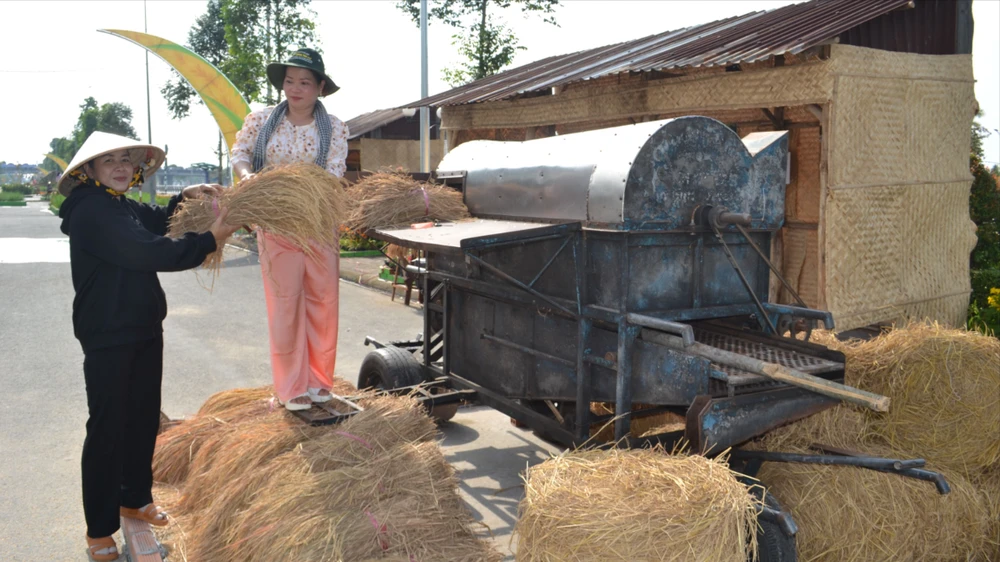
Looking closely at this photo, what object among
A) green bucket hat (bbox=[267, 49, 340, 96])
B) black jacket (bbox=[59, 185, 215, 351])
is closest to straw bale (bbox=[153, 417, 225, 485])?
black jacket (bbox=[59, 185, 215, 351])

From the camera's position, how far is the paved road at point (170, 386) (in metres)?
5.01

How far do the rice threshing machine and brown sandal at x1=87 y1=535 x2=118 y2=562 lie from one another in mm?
2213

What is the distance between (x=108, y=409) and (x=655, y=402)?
9.81 ft

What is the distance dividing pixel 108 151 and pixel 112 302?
0.82 meters

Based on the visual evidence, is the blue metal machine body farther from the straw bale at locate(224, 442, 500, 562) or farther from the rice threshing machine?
the straw bale at locate(224, 442, 500, 562)

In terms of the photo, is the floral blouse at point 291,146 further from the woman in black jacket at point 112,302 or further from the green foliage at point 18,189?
the green foliage at point 18,189

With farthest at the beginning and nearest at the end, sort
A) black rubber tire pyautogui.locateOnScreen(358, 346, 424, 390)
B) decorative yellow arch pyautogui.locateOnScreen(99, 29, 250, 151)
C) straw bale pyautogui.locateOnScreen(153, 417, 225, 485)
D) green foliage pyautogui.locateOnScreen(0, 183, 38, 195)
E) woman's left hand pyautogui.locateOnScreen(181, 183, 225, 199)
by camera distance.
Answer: green foliage pyautogui.locateOnScreen(0, 183, 38, 195) < decorative yellow arch pyautogui.locateOnScreen(99, 29, 250, 151) < black rubber tire pyautogui.locateOnScreen(358, 346, 424, 390) < straw bale pyautogui.locateOnScreen(153, 417, 225, 485) < woman's left hand pyautogui.locateOnScreen(181, 183, 225, 199)

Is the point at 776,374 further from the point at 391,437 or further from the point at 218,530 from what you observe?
the point at 218,530

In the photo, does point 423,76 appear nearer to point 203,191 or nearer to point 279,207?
point 203,191

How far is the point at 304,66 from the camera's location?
4.70 metres

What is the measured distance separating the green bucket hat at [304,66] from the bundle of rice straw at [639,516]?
2929 mm

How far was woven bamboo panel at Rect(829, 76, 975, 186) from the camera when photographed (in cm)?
805

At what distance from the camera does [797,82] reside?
802cm

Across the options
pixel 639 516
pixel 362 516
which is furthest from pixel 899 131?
pixel 362 516
